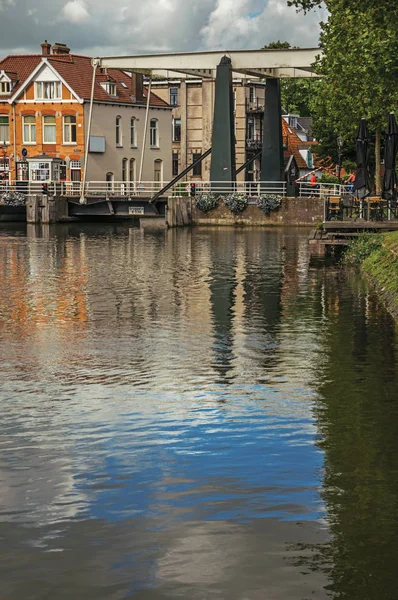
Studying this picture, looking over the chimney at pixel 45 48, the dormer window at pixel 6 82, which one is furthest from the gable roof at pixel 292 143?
the dormer window at pixel 6 82

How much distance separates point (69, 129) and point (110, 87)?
4.93 metres

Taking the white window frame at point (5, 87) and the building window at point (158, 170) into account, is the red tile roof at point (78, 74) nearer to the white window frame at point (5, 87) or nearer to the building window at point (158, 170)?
the white window frame at point (5, 87)

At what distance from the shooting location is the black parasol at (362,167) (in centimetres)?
3581

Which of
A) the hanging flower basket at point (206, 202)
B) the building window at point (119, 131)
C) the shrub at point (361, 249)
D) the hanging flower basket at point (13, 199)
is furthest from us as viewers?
the building window at point (119, 131)

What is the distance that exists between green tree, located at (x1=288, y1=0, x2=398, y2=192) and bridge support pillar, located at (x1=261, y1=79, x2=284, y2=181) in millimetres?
2565

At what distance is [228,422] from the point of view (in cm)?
1159

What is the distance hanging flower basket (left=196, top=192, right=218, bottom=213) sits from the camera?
58000 mm

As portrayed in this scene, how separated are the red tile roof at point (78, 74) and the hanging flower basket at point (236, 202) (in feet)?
70.5

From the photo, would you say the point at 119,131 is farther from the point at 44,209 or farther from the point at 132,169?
the point at 44,209

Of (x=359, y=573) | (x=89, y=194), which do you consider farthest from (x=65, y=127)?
(x=359, y=573)

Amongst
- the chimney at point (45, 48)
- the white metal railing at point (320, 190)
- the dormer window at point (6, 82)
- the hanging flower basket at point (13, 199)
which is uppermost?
the chimney at point (45, 48)

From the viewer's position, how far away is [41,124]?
75.4 metres

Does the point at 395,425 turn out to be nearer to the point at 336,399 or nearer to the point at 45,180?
the point at 336,399

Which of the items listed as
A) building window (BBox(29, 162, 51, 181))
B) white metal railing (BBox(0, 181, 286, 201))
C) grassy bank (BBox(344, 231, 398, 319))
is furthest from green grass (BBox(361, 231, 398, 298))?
building window (BBox(29, 162, 51, 181))
